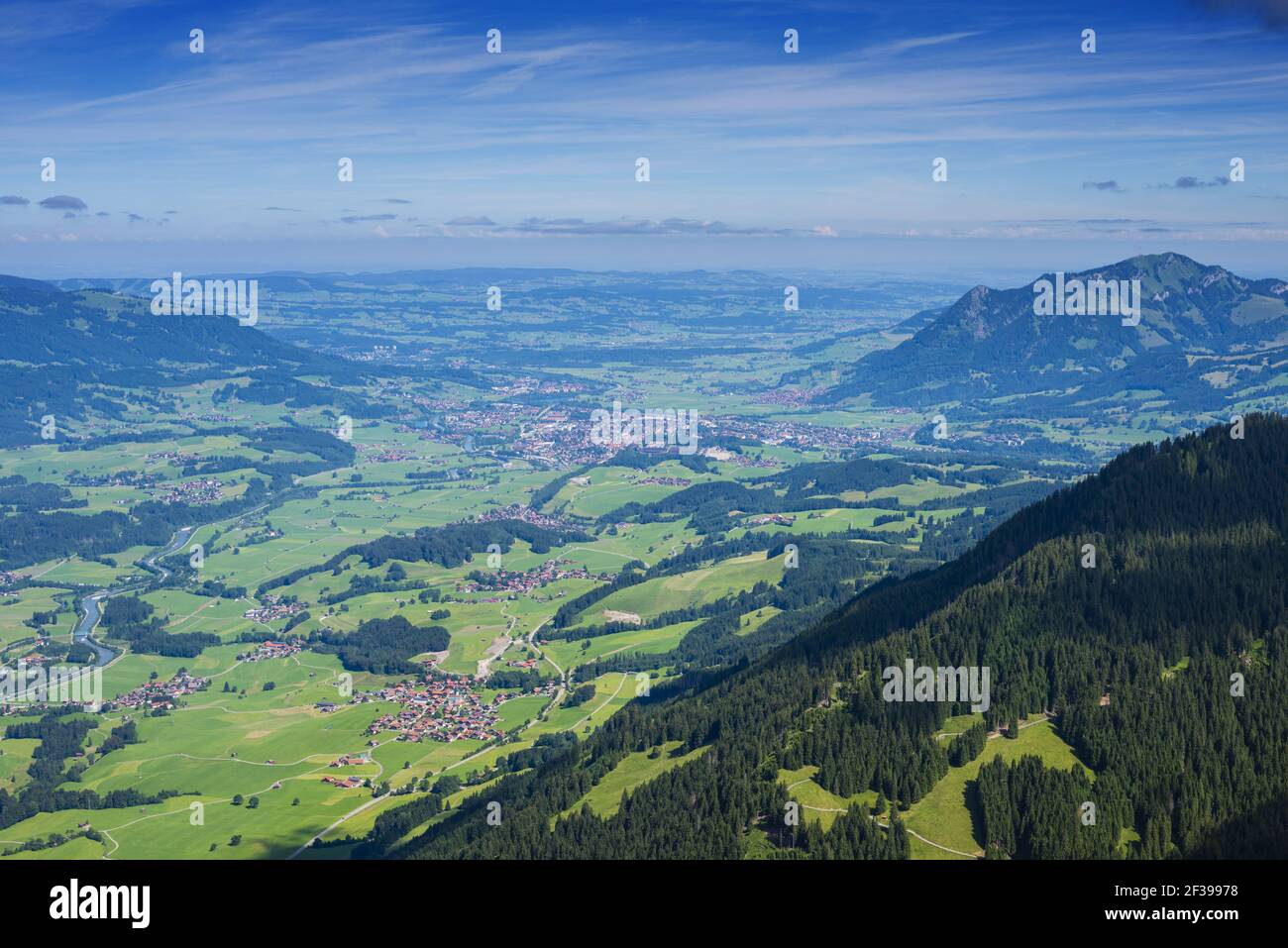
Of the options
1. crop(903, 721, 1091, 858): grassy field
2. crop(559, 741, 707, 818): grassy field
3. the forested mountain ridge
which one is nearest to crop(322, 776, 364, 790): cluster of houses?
the forested mountain ridge

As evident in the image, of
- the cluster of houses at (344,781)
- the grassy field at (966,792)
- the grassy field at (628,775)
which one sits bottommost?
the cluster of houses at (344,781)

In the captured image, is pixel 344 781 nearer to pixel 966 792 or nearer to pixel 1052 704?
pixel 966 792

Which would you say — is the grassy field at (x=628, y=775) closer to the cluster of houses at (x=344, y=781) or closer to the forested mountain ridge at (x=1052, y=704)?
the forested mountain ridge at (x=1052, y=704)

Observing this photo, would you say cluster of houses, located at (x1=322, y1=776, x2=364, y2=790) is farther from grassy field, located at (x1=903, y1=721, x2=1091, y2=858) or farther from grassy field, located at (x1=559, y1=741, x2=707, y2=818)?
grassy field, located at (x1=903, y1=721, x2=1091, y2=858)

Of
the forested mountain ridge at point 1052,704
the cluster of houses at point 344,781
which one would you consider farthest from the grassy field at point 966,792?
the cluster of houses at point 344,781

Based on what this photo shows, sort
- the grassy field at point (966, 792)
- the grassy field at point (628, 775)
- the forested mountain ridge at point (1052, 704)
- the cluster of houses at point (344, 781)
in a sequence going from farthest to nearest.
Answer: the cluster of houses at point (344, 781) → the grassy field at point (628, 775) → the forested mountain ridge at point (1052, 704) → the grassy field at point (966, 792)

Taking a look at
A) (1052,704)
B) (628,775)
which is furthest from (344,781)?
(1052,704)
